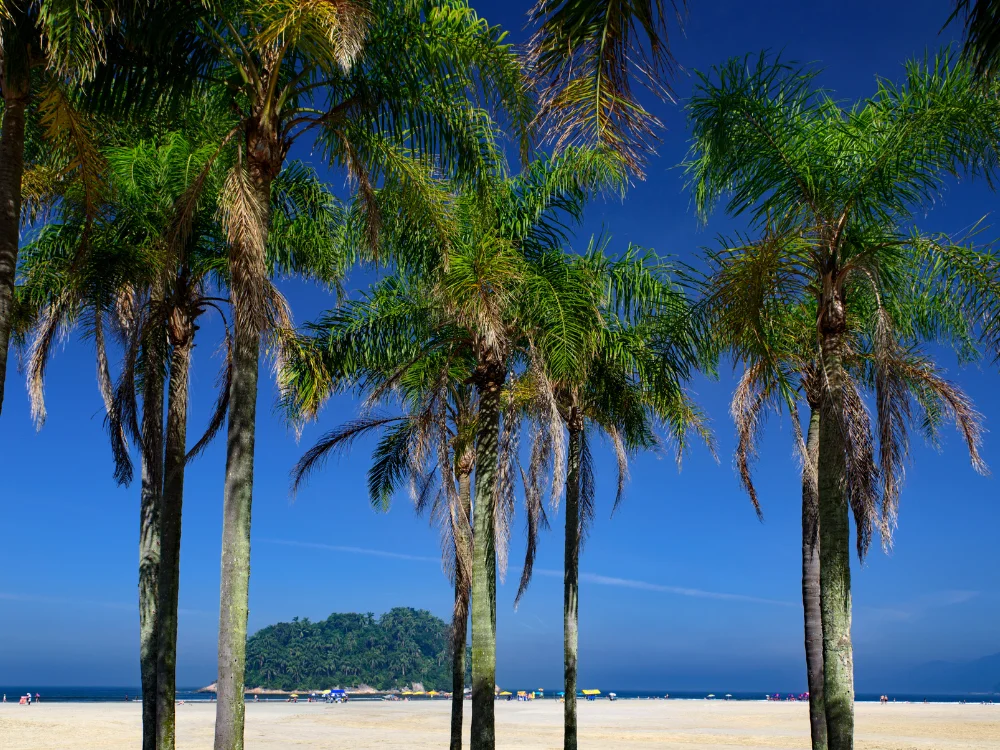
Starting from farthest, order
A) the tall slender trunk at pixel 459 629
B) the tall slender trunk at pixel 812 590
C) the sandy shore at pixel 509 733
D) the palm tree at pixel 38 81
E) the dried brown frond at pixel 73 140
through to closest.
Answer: the sandy shore at pixel 509 733 → the tall slender trunk at pixel 459 629 → the tall slender trunk at pixel 812 590 → the dried brown frond at pixel 73 140 → the palm tree at pixel 38 81

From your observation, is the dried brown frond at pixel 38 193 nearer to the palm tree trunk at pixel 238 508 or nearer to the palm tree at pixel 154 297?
the palm tree at pixel 154 297

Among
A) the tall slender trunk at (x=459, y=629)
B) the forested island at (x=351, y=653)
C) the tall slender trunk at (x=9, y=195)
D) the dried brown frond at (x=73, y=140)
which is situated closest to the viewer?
the tall slender trunk at (x=9, y=195)

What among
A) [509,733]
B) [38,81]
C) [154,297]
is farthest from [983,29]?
[509,733]

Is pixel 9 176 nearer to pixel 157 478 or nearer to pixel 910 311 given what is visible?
pixel 157 478

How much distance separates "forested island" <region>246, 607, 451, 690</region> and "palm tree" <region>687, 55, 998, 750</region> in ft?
407

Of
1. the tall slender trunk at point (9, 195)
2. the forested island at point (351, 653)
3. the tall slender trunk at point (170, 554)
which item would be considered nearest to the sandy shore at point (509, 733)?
the tall slender trunk at point (170, 554)

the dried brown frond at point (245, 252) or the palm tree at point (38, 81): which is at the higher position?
the palm tree at point (38, 81)

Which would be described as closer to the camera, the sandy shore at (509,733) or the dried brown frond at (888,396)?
the dried brown frond at (888,396)

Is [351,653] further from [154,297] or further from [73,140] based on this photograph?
[73,140]

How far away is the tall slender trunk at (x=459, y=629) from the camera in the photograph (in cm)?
1705

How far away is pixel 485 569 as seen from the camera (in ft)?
46.8

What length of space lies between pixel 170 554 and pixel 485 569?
14.7 ft

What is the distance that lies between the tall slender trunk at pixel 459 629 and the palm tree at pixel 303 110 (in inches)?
270

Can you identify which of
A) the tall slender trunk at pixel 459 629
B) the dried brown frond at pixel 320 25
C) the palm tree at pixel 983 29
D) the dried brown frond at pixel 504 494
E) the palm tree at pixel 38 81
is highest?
the dried brown frond at pixel 320 25
